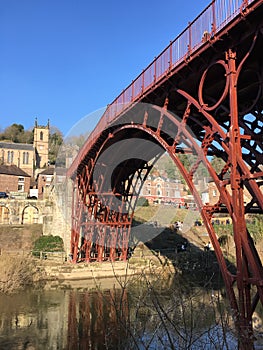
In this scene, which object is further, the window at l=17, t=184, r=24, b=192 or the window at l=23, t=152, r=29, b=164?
the window at l=23, t=152, r=29, b=164

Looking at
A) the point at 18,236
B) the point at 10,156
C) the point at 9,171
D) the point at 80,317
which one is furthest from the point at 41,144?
the point at 80,317

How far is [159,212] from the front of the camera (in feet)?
159

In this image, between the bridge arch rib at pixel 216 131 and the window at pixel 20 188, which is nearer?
the bridge arch rib at pixel 216 131

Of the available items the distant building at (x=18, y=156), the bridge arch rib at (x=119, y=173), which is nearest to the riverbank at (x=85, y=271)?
the bridge arch rib at (x=119, y=173)

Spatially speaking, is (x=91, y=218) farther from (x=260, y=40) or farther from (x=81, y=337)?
(x=260, y=40)

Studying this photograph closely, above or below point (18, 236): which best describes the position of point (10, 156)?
above

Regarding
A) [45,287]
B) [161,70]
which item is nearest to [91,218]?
[45,287]

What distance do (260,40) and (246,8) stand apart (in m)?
0.88

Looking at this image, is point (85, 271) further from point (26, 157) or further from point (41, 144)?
point (41, 144)

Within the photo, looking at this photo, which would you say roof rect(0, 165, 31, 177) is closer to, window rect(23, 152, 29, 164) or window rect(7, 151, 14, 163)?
window rect(23, 152, 29, 164)

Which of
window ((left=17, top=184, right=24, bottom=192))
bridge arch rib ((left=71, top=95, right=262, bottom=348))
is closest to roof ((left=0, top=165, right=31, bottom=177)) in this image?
window ((left=17, top=184, right=24, bottom=192))

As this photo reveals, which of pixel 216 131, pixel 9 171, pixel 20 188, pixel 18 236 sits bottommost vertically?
pixel 18 236

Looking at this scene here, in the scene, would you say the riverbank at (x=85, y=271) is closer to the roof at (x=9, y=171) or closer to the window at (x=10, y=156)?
the roof at (x=9, y=171)

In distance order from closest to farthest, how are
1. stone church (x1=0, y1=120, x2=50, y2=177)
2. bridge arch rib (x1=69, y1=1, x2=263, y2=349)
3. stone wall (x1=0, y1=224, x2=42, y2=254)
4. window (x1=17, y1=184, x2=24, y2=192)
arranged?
1. bridge arch rib (x1=69, y1=1, x2=263, y2=349)
2. stone wall (x1=0, y1=224, x2=42, y2=254)
3. window (x1=17, y1=184, x2=24, y2=192)
4. stone church (x1=0, y1=120, x2=50, y2=177)
